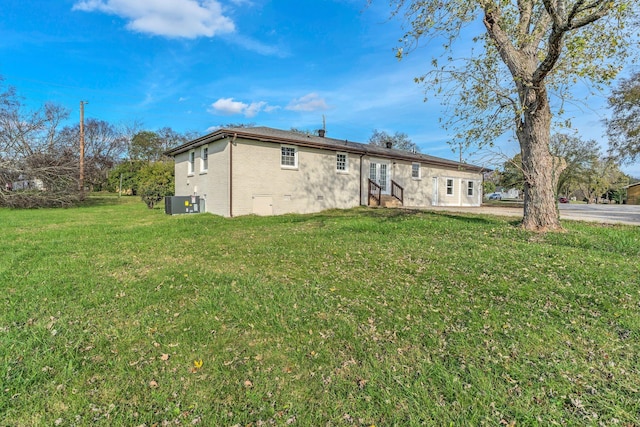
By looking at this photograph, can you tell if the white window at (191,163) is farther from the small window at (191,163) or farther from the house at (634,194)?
the house at (634,194)

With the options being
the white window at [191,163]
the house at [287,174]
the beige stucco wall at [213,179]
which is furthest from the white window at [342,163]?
the white window at [191,163]

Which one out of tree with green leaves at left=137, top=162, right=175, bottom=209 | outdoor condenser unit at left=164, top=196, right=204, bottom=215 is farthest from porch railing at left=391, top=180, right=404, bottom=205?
tree with green leaves at left=137, top=162, right=175, bottom=209

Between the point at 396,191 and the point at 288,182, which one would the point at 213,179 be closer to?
the point at 288,182

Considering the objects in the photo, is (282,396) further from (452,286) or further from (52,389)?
(452,286)

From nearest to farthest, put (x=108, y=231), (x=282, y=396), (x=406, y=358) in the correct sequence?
(x=282, y=396) < (x=406, y=358) < (x=108, y=231)

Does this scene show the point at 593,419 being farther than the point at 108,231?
No

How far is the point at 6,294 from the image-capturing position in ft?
14.4

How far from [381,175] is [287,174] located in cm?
673

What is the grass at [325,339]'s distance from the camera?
2.32 meters

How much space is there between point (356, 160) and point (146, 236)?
39.2 ft

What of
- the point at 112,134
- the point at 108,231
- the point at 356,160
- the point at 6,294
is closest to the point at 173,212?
the point at 108,231

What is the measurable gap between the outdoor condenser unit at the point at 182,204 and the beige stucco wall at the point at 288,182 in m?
3.30

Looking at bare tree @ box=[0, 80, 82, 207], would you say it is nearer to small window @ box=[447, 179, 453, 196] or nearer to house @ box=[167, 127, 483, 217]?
house @ box=[167, 127, 483, 217]

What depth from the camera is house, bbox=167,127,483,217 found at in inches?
551
